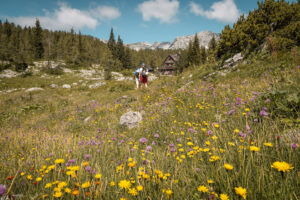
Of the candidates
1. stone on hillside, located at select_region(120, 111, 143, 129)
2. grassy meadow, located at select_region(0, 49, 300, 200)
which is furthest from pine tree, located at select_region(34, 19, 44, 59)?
stone on hillside, located at select_region(120, 111, 143, 129)

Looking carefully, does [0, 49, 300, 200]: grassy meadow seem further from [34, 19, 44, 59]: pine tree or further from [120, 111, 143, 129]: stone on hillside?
[34, 19, 44, 59]: pine tree

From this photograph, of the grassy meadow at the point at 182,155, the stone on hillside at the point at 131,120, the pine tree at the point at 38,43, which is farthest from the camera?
the pine tree at the point at 38,43

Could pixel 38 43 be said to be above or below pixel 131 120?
above

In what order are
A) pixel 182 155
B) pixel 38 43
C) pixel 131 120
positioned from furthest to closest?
pixel 38 43, pixel 131 120, pixel 182 155

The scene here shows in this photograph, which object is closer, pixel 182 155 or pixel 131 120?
pixel 182 155

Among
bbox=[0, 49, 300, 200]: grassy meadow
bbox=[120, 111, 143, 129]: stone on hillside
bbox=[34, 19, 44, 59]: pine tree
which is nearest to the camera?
bbox=[0, 49, 300, 200]: grassy meadow

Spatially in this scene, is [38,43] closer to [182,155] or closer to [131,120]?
[131,120]

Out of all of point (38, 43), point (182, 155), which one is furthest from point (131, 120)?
point (38, 43)

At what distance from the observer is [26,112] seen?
941cm

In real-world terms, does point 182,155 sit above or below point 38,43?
below

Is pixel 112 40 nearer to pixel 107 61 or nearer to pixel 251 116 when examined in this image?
pixel 107 61

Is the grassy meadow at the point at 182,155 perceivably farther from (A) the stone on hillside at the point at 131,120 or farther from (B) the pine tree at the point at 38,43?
(B) the pine tree at the point at 38,43

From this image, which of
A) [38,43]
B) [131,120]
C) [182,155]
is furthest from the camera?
[38,43]

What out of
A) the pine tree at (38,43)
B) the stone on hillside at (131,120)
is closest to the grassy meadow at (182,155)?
the stone on hillside at (131,120)
